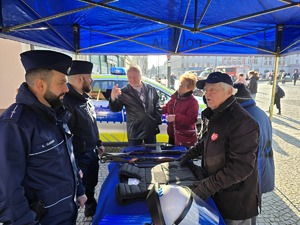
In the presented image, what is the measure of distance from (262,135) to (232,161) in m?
0.56

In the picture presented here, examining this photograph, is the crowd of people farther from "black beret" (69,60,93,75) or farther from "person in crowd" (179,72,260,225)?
"black beret" (69,60,93,75)

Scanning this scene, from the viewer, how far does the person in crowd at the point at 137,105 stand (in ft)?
10.2

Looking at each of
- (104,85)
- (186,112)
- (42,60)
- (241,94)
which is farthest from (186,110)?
(104,85)

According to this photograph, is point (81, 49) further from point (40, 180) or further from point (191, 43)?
point (40, 180)

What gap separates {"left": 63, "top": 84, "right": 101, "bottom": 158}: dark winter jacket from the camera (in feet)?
7.18

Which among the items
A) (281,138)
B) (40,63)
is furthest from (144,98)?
(281,138)

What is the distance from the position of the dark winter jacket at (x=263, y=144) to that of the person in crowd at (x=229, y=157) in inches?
12.5

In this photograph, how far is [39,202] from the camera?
50.3 inches

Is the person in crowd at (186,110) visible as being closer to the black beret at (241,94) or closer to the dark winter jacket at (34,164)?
the black beret at (241,94)

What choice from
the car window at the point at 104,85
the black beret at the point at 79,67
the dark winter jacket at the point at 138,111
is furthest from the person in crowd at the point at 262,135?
the car window at the point at 104,85

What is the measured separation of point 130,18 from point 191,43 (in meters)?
1.24

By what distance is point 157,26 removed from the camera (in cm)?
350

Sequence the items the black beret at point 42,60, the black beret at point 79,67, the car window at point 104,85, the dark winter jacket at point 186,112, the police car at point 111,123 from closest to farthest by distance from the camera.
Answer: the black beret at point 42,60
the black beret at point 79,67
the dark winter jacket at point 186,112
the police car at point 111,123
the car window at point 104,85

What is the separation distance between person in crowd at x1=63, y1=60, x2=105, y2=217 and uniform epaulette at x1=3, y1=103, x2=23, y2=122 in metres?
0.87
